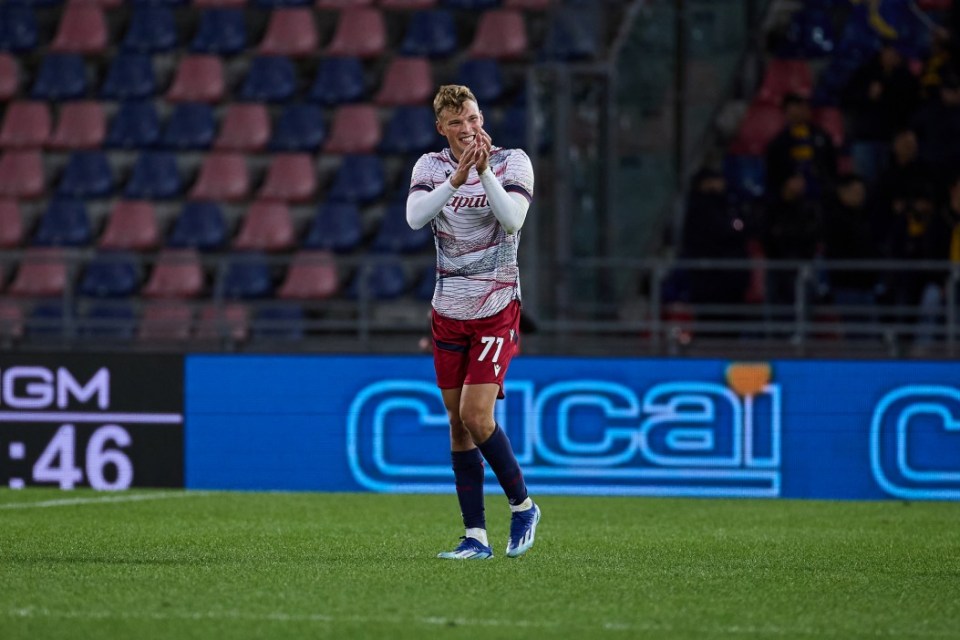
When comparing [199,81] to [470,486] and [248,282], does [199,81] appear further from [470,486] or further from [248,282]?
[470,486]

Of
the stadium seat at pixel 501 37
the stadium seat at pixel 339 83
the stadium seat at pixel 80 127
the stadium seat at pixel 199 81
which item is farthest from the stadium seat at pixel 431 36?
the stadium seat at pixel 80 127

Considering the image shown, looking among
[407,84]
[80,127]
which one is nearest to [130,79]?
[80,127]

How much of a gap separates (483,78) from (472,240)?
8.70m

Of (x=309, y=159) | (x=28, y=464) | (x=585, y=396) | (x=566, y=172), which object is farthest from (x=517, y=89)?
(x=28, y=464)

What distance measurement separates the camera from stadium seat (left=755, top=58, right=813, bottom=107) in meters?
14.8

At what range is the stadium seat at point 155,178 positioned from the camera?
53.1 feet

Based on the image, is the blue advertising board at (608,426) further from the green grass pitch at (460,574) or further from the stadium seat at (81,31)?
the stadium seat at (81,31)

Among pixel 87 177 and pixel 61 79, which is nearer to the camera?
pixel 87 177

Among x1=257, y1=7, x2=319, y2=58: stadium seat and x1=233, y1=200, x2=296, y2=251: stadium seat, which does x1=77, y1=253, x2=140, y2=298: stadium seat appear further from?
x1=257, y1=7, x2=319, y2=58: stadium seat

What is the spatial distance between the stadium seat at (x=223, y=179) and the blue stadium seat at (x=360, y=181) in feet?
3.02

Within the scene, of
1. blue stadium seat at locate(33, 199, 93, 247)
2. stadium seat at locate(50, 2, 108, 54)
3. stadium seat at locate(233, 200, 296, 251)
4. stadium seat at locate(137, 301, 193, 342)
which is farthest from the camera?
stadium seat at locate(50, 2, 108, 54)

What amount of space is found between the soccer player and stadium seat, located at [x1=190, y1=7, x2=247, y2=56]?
1013 centimetres

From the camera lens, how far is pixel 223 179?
16.1 m

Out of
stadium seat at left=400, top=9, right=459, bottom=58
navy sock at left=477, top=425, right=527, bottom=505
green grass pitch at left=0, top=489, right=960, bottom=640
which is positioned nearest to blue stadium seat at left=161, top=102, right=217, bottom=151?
stadium seat at left=400, top=9, right=459, bottom=58
